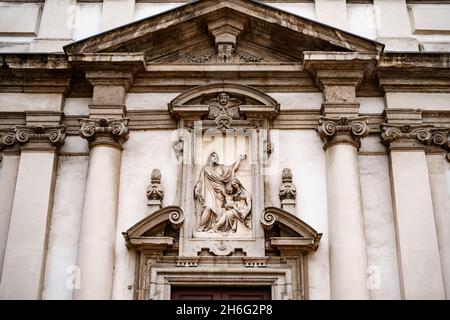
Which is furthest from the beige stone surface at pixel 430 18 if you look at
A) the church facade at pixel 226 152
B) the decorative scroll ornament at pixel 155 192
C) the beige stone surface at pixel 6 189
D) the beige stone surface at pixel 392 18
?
the beige stone surface at pixel 6 189

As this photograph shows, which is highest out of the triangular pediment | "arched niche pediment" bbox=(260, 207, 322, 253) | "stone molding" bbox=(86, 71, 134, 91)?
the triangular pediment

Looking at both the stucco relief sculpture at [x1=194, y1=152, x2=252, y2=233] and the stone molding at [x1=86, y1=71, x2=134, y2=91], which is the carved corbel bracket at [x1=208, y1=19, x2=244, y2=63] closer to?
the stone molding at [x1=86, y1=71, x2=134, y2=91]

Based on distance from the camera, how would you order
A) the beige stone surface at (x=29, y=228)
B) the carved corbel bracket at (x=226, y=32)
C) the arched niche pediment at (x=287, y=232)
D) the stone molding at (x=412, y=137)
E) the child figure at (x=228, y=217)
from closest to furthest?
the beige stone surface at (x=29, y=228)
the arched niche pediment at (x=287, y=232)
the child figure at (x=228, y=217)
the stone molding at (x=412, y=137)
the carved corbel bracket at (x=226, y=32)

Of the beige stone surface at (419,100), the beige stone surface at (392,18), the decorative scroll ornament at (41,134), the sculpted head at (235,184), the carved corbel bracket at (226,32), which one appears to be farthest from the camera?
the beige stone surface at (392,18)

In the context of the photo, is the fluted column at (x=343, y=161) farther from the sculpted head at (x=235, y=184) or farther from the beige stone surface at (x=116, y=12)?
the beige stone surface at (x=116, y=12)

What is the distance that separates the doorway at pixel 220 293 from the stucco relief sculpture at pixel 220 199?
979mm

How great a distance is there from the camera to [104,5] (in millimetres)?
13883

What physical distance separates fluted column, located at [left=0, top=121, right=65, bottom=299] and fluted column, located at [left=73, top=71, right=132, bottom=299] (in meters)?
0.68

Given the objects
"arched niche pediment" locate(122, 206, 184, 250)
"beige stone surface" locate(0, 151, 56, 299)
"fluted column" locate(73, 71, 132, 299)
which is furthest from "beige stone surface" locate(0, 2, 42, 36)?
"arched niche pediment" locate(122, 206, 184, 250)

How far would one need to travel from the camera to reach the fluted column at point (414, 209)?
11109 millimetres

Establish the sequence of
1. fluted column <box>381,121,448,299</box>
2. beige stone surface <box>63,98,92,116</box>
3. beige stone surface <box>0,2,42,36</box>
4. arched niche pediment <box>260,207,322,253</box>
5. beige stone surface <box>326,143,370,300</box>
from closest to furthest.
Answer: beige stone surface <box>326,143,370,300</box>
fluted column <box>381,121,448,299</box>
arched niche pediment <box>260,207,322,253</box>
beige stone surface <box>63,98,92,116</box>
beige stone surface <box>0,2,42,36</box>

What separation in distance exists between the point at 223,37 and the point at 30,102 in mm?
3773

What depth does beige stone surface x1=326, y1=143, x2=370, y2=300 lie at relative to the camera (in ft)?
36.1

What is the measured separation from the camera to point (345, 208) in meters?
11.5
